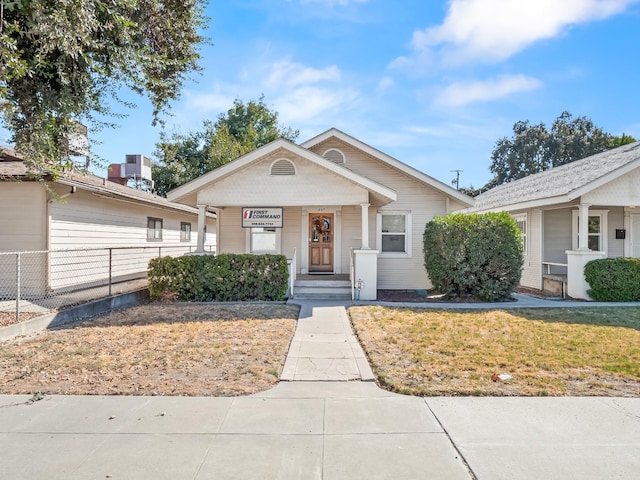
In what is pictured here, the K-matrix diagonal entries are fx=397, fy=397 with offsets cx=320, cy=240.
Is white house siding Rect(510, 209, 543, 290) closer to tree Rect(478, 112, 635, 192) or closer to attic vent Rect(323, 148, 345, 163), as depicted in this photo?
attic vent Rect(323, 148, 345, 163)

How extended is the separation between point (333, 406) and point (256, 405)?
2.66ft

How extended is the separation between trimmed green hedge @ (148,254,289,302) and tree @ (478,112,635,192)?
41.6 m

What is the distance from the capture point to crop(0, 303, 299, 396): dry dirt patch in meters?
4.69

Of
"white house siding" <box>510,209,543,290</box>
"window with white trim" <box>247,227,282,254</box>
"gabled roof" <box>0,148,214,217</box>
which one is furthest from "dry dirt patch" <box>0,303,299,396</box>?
"white house siding" <box>510,209,543,290</box>

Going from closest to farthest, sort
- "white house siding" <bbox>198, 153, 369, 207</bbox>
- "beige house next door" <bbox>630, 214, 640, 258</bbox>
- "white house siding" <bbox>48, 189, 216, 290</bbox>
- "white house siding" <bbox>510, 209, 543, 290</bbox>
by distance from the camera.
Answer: "white house siding" <bbox>48, 189, 216, 290</bbox> < "white house siding" <bbox>198, 153, 369, 207</bbox> < "beige house next door" <bbox>630, 214, 640, 258</bbox> < "white house siding" <bbox>510, 209, 543, 290</bbox>

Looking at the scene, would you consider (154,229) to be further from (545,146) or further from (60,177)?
(545,146)

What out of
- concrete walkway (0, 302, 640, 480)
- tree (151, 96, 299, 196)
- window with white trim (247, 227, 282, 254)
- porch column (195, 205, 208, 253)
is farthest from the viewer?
tree (151, 96, 299, 196)

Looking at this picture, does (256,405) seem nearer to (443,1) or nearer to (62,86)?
(62,86)

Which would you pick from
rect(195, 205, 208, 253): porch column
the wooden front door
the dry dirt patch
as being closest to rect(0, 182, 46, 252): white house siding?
the dry dirt patch

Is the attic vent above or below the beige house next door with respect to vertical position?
above

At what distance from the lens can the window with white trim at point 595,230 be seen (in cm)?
1356

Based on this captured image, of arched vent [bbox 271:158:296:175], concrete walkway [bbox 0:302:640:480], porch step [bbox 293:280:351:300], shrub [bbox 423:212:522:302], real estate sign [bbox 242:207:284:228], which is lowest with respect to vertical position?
concrete walkway [bbox 0:302:640:480]

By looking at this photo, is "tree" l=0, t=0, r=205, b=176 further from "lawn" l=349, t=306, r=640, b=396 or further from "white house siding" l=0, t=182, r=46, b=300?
"lawn" l=349, t=306, r=640, b=396

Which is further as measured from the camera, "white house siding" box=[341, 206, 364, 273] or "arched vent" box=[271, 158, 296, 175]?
"white house siding" box=[341, 206, 364, 273]
